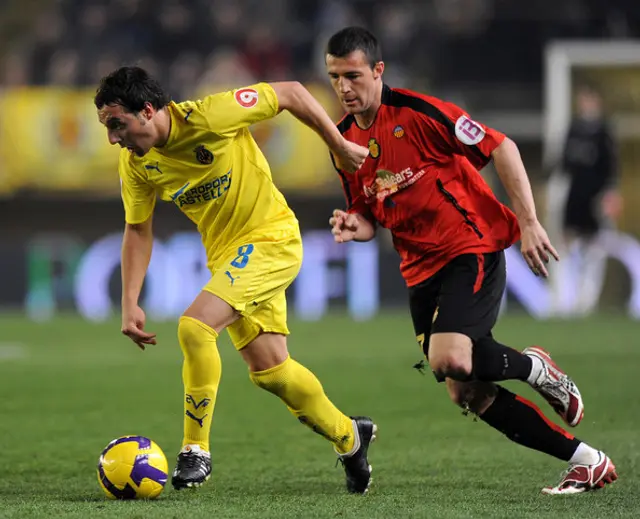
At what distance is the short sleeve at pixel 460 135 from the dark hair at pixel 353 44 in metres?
0.33

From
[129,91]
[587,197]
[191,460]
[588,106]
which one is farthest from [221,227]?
[587,197]

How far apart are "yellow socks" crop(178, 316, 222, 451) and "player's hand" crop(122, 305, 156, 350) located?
0.73 feet

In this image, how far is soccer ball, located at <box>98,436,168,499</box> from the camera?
492cm

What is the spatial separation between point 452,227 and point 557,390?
79 centimetres

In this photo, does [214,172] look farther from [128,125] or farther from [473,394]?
[473,394]

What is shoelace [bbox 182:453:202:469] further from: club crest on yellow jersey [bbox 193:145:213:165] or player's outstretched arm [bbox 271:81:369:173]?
player's outstretched arm [bbox 271:81:369:173]

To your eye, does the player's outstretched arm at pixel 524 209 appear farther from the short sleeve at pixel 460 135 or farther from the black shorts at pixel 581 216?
the black shorts at pixel 581 216

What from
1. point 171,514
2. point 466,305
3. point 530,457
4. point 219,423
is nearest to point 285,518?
point 171,514

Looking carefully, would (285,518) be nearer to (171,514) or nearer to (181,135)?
(171,514)

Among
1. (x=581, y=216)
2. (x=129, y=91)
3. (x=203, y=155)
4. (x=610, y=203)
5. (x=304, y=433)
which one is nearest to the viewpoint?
(x=129, y=91)

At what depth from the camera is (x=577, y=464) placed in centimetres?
510

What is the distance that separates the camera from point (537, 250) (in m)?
4.77

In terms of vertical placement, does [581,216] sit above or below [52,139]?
below

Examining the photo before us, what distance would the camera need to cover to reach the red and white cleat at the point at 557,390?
5.08m
